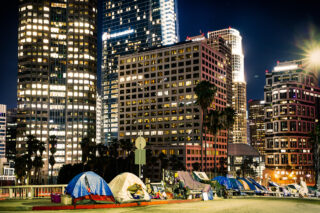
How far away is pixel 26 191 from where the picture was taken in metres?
24.6

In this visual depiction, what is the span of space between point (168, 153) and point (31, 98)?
274 feet

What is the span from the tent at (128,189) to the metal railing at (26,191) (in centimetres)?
532

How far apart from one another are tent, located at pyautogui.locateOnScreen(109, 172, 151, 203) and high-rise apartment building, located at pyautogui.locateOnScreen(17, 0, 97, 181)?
168849 millimetres

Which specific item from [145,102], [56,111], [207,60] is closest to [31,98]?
[56,111]

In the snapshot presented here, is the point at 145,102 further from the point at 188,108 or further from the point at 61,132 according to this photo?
the point at 61,132

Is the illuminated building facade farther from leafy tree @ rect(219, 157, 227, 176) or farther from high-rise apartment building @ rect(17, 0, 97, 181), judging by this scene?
high-rise apartment building @ rect(17, 0, 97, 181)

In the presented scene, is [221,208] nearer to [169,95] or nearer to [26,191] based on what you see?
[26,191]

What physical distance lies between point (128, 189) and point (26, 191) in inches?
337

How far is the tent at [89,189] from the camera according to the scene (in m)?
19.0

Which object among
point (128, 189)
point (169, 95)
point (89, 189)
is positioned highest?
point (169, 95)

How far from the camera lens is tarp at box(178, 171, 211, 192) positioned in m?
27.7

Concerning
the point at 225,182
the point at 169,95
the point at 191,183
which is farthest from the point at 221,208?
the point at 169,95

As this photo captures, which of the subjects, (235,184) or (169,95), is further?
(169,95)

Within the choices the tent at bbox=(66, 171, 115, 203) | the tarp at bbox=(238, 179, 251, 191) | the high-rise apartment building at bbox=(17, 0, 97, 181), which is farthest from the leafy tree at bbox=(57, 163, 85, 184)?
the tent at bbox=(66, 171, 115, 203)
